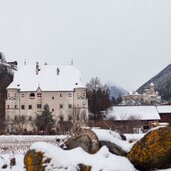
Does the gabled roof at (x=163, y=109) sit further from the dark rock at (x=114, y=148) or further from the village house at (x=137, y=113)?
the dark rock at (x=114, y=148)

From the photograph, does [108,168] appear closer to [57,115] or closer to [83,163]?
[83,163]

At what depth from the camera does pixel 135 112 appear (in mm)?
77625

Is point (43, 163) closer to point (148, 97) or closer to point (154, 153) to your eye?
point (154, 153)

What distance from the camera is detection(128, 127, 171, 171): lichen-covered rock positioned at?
12.2 metres

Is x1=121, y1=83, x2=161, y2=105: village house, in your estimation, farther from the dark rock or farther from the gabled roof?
the dark rock

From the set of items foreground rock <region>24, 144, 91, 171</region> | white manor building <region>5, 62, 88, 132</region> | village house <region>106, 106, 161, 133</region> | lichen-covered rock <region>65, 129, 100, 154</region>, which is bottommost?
foreground rock <region>24, 144, 91, 171</region>

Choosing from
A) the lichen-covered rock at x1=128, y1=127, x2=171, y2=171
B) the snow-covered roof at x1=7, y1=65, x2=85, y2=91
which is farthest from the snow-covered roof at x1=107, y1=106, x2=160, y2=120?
Result: the lichen-covered rock at x1=128, y1=127, x2=171, y2=171

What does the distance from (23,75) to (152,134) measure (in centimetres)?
6617

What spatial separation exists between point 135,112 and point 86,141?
6556 centimetres

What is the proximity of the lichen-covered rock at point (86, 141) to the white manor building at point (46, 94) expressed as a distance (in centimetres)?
5970

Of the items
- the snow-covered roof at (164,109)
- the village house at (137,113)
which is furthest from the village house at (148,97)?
the village house at (137,113)

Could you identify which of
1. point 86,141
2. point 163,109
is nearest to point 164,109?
point 163,109

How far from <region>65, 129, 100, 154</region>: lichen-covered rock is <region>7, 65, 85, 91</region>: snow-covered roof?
60.6m

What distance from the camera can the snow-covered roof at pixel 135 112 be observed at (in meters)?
74.1
